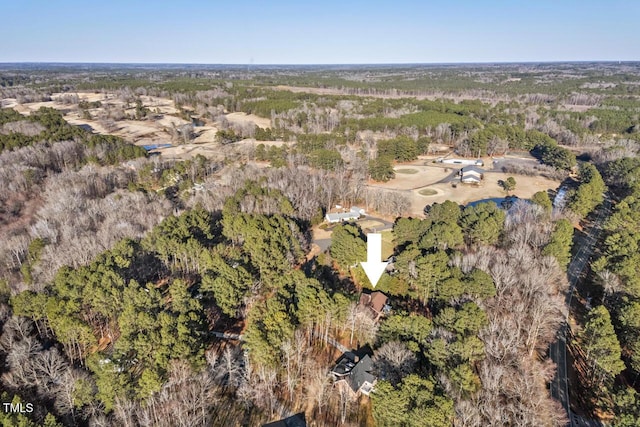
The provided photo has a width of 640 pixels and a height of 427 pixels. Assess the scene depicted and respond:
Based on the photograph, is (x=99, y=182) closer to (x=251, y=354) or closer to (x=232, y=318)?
(x=232, y=318)

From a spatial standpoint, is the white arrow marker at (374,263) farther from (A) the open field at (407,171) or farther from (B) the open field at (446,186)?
(A) the open field at (407,171)

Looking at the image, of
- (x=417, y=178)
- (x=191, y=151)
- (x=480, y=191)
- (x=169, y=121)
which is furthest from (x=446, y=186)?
(x=169, y=121)

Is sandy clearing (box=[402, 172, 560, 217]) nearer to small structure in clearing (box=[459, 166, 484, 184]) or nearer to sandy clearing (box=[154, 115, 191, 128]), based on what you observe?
small structure in clearing (box=[459, 166, 484, 184])

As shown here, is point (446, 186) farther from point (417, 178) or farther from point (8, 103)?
point (8, 103)

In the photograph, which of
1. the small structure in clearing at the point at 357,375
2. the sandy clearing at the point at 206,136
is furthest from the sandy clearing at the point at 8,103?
the small structure in clearing at the point at 357,375

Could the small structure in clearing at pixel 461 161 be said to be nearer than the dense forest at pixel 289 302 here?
No

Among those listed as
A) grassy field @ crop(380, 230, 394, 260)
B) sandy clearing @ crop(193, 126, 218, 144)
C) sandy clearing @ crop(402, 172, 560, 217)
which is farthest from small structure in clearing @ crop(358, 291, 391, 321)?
sandy clearing @ crop(193, 126, 218, 144)

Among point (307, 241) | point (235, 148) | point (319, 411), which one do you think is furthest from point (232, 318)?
point (235, 148)
